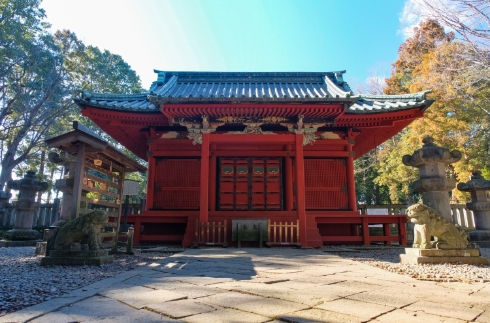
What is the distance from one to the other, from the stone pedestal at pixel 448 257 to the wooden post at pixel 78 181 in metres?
5.92

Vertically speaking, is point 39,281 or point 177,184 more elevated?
point 177,184

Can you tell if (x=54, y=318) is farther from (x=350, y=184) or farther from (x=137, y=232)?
(x=350, y=184)

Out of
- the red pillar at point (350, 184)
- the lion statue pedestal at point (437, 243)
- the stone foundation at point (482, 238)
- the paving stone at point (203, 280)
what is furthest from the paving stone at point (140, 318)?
the stone foundation at point (482, 238)

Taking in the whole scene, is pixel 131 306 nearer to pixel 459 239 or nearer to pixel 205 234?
pixel 459 239

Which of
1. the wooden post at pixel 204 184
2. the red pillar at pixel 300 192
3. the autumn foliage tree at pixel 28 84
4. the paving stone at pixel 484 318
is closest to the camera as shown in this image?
the paving stone at pixel 484 318

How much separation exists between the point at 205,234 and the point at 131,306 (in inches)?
241

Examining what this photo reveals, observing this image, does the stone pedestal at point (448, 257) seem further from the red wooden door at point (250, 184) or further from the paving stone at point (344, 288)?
the red wooden door at point (250, 184)

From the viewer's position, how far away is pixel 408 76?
23031 millimetres

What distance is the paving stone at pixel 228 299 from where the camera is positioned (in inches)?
95.2

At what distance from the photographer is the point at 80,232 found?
16.2 ft

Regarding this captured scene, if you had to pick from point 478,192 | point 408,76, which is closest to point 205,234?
point 478,192

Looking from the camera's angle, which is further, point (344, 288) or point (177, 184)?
point (177, 184)

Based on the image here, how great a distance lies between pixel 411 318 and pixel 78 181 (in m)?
5.33

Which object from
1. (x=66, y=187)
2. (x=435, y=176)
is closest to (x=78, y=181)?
(x=66, y=187)
